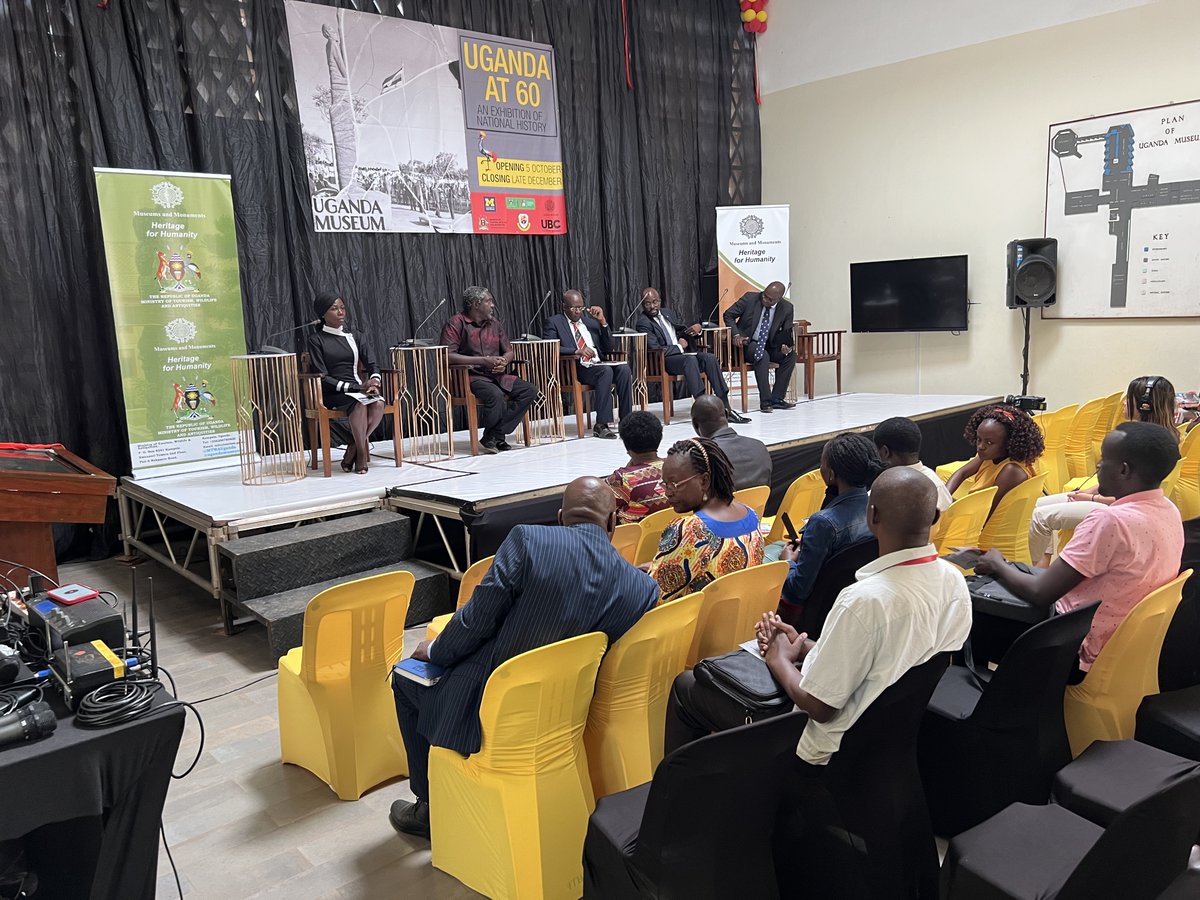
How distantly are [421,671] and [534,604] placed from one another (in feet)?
1.33

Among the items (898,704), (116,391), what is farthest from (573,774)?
(116,391)

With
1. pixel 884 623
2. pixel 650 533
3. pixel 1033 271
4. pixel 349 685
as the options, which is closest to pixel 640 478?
pixel 650 533

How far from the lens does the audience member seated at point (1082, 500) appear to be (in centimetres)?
342

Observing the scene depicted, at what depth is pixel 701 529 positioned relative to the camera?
2.48 meters

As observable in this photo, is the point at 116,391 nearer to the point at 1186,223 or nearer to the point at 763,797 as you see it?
the point at 763,797

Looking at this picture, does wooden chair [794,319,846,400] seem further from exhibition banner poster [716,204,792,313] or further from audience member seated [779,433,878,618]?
audience member seated [779,433,878,618]

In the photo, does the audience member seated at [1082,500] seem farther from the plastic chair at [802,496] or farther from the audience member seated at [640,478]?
the audience member seated at [640,478]

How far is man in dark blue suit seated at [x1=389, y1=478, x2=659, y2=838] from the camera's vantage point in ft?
6.31

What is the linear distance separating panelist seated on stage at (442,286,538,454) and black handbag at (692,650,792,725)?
4.11 m

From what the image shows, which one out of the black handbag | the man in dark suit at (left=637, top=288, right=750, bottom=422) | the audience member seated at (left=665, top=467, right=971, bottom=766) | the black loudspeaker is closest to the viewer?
the audience member seated at (left=665, top=467, right=971, bottom=766)

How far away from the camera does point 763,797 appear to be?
1.60m

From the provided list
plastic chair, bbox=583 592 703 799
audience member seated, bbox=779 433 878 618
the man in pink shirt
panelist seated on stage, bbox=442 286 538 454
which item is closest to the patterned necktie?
panelist seated on stage, bbox=442 286 538 454

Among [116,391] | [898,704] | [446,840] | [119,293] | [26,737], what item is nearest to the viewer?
[26,737]

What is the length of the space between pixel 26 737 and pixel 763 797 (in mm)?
1289
